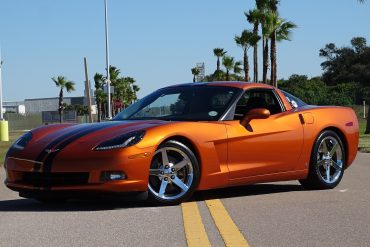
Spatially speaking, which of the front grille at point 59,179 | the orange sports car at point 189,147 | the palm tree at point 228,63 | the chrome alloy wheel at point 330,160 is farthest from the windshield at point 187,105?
the palm tree at point 228,63

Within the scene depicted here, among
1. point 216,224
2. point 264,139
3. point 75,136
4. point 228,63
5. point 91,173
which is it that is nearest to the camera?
point 216,224

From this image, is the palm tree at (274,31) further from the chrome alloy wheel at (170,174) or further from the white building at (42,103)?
the white building at (42,103)

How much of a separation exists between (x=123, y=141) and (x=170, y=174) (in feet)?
2.23

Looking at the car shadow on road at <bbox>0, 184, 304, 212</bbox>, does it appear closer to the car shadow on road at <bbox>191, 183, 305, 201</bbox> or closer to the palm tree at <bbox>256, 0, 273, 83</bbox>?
the car shadow on road at <bbox>191, 183, 305, 201</bbox>

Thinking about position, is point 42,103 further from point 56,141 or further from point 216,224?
point 216,224

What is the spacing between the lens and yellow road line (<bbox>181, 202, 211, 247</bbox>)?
493cm

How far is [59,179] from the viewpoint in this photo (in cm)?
633

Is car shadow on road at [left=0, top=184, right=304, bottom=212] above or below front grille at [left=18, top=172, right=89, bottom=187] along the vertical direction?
below

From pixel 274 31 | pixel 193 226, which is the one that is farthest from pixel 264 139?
pixel 274 31

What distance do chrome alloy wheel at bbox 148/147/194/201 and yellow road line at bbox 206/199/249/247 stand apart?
1.26ft

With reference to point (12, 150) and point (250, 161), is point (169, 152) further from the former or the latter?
point (12, 150)

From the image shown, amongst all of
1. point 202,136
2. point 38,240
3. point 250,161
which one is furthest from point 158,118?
point 38,240

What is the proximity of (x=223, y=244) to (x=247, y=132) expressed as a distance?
103 inches

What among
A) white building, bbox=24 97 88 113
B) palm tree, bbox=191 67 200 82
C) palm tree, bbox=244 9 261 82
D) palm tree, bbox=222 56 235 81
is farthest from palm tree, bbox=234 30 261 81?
white building, bbox=24 97 88 113
